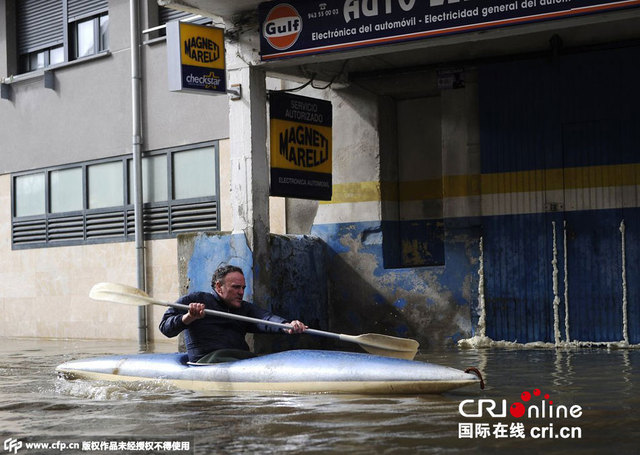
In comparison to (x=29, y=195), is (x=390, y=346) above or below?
below

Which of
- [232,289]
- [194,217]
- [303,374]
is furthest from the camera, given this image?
[194,217]

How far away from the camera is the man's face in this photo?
29.6 ft

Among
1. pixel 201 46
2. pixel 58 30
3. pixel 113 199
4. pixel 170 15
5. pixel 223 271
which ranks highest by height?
pixel 58 30

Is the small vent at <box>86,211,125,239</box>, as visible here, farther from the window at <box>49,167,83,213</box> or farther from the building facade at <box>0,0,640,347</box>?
the building facade at <box>0,0,640,347</box>

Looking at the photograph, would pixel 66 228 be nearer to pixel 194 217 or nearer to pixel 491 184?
pixel 194 217

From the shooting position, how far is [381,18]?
10.8 m

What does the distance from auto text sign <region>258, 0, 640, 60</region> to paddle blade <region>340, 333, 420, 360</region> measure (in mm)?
3240

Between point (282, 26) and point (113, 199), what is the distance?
243 inches

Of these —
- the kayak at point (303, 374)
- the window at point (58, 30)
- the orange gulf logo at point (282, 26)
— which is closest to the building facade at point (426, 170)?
the orange gulf logo at point (282, 26)

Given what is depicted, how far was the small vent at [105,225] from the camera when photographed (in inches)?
650

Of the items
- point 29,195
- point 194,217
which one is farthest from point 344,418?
point 29,195

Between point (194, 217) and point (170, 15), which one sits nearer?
point (194, 217)

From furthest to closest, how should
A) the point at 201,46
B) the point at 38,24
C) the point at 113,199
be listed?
the point at 38,24 < the point at 113,199 < the point at 201,46

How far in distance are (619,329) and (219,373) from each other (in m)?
5.37
